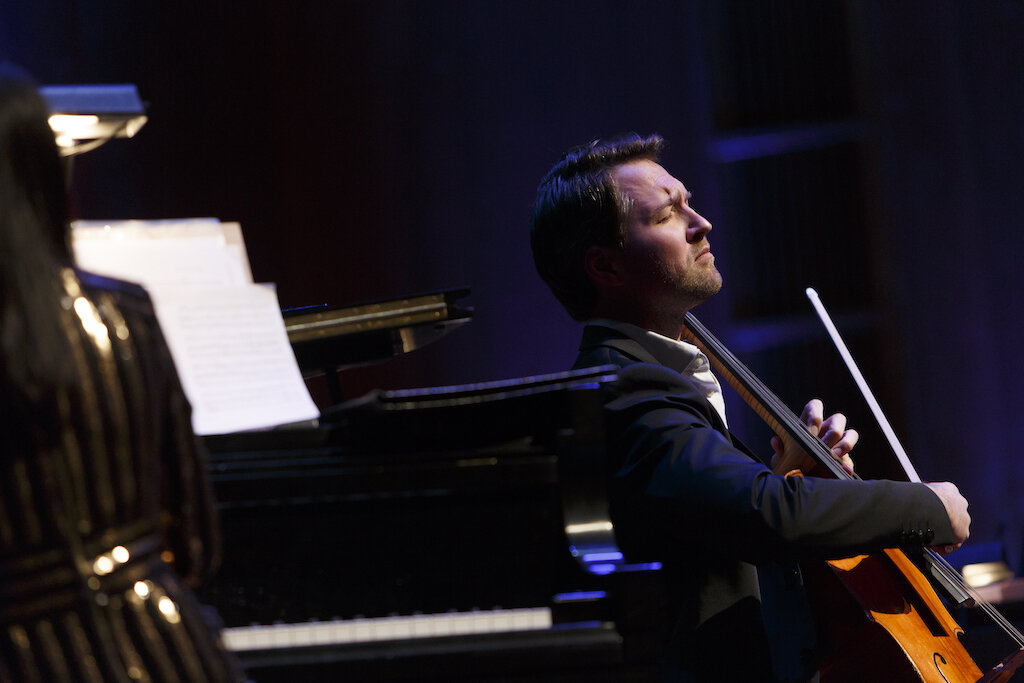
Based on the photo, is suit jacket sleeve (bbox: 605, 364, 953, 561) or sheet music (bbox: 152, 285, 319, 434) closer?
sheet music (bbox: 152, 285, 319, 434)

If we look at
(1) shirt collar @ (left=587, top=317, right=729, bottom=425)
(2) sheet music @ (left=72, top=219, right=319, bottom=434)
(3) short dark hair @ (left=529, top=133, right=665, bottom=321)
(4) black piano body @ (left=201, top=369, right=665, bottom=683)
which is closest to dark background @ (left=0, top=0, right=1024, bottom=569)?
(3) short dark hair @ (left=529, top=133, right=665, bottom=321)

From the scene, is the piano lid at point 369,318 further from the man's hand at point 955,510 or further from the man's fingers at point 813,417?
the man's hand at point 955,510

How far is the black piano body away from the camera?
1242 millimetres

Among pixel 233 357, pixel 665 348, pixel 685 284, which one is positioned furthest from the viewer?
pixel 685 284

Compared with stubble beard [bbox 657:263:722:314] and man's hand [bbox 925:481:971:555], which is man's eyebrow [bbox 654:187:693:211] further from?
man's hand [bbox 925:481:971:555]

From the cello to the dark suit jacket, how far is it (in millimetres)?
42

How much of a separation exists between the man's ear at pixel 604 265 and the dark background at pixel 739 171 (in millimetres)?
1582

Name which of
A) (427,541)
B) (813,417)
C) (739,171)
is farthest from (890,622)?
(739,171)

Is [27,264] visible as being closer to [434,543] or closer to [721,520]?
[434,543]

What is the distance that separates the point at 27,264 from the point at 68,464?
0.18m

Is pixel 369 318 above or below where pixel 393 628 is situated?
above

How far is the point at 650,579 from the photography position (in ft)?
4.11

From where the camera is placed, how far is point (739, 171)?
3.72 meters

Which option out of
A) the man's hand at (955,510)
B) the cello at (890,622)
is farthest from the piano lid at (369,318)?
the man's hand at (955,510)
